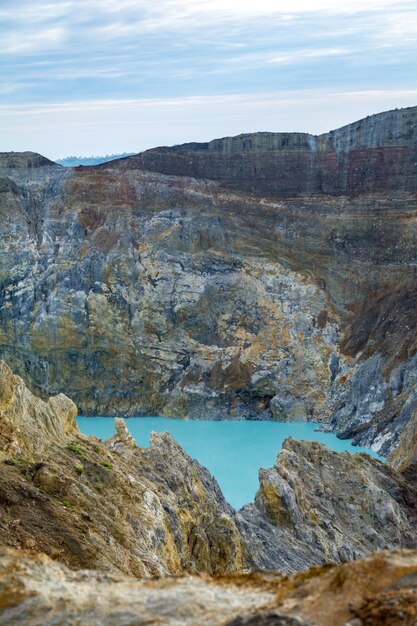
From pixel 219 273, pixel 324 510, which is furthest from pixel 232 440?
pixel 324 510

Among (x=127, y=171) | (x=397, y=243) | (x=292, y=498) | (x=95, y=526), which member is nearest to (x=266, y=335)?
(x=397, y=243)

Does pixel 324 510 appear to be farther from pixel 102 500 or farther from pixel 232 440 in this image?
pixel 232 440

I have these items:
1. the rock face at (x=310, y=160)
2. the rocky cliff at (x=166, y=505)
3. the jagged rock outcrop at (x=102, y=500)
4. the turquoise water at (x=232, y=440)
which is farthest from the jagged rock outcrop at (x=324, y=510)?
the rock face at (x=310, y=160)

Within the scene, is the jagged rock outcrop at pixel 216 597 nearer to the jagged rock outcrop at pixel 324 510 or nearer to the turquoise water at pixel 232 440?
the jagged rock outcrop at pixel 324 510

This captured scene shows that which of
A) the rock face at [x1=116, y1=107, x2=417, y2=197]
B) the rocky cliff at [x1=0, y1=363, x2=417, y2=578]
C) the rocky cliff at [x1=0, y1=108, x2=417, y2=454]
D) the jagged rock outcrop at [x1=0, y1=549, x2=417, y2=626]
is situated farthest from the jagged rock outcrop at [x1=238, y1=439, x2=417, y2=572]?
the rock face at [x1=116, y1=107, x2=417, y2=197]

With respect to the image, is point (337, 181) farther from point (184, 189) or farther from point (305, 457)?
point (305, 457)
